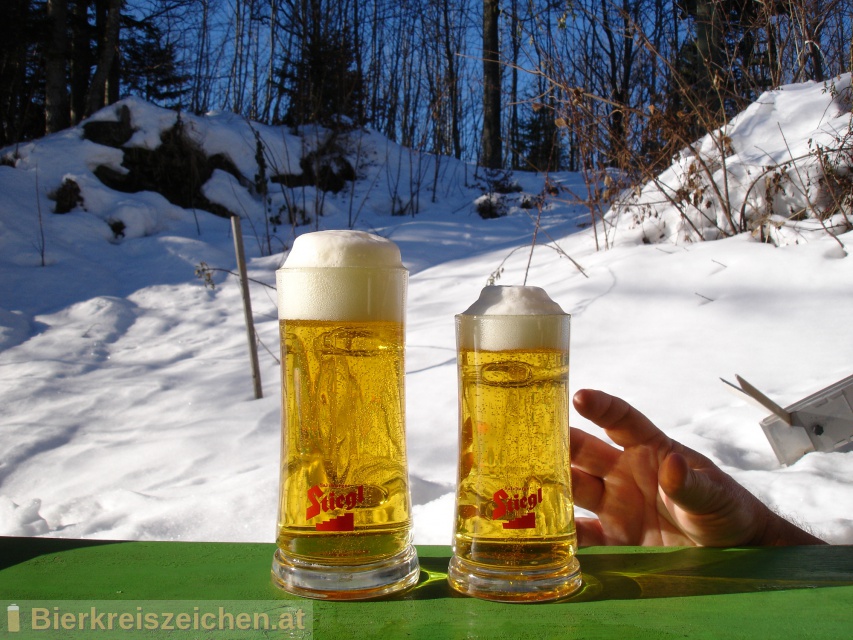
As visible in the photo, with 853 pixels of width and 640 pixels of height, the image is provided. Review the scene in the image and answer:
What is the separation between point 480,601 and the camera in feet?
2.84

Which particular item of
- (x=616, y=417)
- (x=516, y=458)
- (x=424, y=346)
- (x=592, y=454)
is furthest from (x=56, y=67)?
(x=516, y=458)

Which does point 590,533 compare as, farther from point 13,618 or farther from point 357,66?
point 357,66

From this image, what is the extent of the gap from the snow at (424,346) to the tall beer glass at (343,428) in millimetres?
990

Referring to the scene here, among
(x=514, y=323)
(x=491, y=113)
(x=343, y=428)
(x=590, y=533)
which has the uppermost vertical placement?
(x=491, y=113)

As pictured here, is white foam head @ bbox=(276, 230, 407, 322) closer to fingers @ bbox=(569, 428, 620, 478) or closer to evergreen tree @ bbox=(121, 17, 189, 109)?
fingers @ bbox=(569, 428, 620, 478)

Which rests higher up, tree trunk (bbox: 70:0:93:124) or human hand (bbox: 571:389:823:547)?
tree trunk (bbox: 70:0:93:124)

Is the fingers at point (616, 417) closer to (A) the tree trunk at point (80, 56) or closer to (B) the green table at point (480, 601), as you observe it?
(B) the green table at point (480, 601)

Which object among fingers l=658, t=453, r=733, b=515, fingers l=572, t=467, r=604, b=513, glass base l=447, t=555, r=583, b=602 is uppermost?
fingers l=658, t=453, r=733, b=515

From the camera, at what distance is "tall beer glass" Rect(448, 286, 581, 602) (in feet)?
2.92

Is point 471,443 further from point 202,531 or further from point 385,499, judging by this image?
point 202,531

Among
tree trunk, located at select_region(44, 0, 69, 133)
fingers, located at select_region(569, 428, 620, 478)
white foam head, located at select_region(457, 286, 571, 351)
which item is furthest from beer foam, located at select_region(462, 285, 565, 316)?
tree trunk, located at select_region(44, 0, 69, 133)

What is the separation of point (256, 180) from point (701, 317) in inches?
260

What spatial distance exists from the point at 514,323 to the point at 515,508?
0.24 metres

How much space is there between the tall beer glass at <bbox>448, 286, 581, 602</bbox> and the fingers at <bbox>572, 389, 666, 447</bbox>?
17 cm
